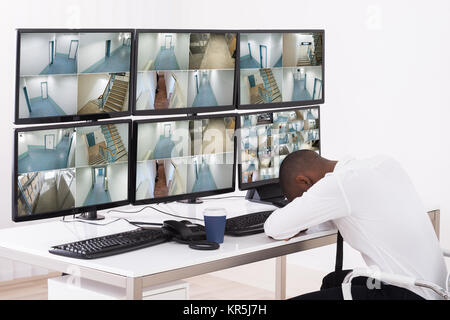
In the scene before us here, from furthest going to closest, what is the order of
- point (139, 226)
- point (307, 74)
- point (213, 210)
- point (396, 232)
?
1. point (307, 74)
2. point (139, 226)
3. point (213, 210)
4. point (396, 232)

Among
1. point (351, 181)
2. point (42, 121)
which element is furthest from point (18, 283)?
point (351, 181)

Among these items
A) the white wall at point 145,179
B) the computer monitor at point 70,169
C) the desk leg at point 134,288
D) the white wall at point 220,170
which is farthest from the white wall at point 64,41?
the desk leg at point 134,288

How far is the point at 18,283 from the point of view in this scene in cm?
423

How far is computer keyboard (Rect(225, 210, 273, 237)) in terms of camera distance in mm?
2556

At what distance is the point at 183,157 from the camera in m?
2.83

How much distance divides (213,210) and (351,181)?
18.5 inches

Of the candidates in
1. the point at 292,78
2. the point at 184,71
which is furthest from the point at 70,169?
the point at 292,78

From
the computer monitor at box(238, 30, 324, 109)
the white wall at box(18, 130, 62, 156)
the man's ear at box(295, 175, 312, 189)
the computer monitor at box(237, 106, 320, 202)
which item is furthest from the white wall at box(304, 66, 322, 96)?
the white wall at box(18, 130, 62, 156)

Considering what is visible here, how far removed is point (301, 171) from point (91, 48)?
0.84m

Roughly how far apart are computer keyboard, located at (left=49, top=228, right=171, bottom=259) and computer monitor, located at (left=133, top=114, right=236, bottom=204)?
29 cm

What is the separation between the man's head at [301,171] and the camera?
246cm

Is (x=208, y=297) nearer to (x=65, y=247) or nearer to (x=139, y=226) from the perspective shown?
(x=139, y=226)

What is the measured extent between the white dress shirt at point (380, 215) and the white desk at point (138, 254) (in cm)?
24

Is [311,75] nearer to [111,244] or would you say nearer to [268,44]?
[268,44]
